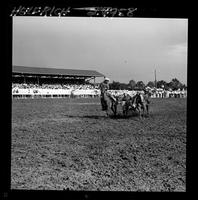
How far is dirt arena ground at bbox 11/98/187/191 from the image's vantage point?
3717 millimetres

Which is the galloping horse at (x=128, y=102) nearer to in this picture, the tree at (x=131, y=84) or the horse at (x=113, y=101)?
the horse at (x=113, y=101)

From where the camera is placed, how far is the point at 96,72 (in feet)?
13.5

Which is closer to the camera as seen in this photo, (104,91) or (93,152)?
(93,152)

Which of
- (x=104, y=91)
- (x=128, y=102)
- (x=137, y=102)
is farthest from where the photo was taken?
(x=128, y=102)

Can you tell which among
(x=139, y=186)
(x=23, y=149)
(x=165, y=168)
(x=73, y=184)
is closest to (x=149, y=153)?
(x=165, y=168)

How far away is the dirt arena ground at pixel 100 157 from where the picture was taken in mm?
3717

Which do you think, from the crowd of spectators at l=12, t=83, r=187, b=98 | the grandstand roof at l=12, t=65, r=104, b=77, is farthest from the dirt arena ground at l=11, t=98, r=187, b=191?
the grandstand roof at l=12, t=65, r=104, b=77

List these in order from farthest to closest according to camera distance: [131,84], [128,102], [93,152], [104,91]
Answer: [128,102] < [104,91] < [131,84] < [93,152]

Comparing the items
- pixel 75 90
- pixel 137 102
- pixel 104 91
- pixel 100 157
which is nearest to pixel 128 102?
pixel 137 102

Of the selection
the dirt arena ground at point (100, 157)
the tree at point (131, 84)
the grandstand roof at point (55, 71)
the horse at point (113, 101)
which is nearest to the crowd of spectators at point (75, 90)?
the horse at point (113, 101)

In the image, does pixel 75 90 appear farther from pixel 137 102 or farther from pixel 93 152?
pixel 93 152

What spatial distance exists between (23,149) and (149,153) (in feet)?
5.67

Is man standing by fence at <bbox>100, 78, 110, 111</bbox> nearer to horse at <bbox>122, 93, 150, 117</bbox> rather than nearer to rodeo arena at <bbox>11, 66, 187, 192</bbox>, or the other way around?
rodeo arena at <bbox>11, 66, 187, 192</bbox>

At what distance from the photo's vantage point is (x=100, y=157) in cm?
418
